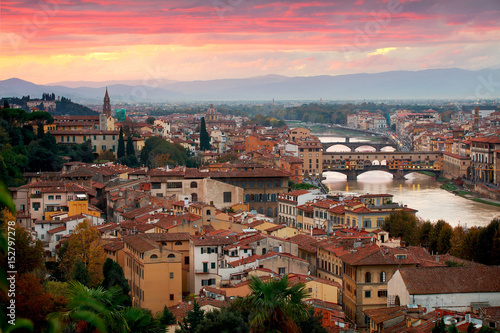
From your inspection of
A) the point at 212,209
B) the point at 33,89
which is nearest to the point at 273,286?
the point at 212,209

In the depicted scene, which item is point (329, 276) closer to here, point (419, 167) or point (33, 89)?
point (33, 89)

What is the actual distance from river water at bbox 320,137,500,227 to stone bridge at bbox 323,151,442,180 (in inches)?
15.5

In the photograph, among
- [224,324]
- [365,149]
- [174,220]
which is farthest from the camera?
[365,149]

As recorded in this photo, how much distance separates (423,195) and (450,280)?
679 inches

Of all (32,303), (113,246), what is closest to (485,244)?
(113,246)

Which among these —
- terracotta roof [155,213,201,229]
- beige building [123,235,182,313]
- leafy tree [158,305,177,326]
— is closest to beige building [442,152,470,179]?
terracotta roof [155,213,201,229]

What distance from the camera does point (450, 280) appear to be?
24.8 ft

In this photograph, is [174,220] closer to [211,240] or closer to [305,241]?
[211,240]

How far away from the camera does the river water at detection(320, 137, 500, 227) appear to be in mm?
18703

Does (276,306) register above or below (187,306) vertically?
above

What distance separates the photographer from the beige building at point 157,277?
8195 millimetres

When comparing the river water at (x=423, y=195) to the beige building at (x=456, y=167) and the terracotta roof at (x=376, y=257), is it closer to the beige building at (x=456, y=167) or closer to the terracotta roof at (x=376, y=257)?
the beige building at (x=456, y=167)

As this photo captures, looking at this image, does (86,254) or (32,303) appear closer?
(32,303)

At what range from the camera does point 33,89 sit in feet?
88.2
